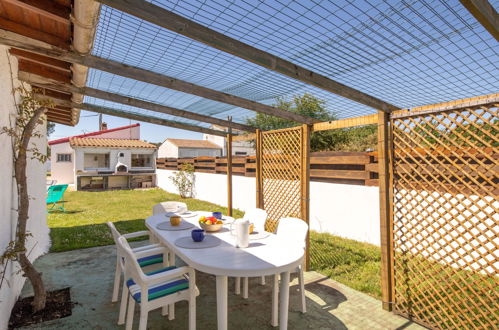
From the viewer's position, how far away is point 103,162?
17016 mm

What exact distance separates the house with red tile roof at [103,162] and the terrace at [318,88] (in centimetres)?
1070

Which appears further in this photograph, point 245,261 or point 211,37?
point 245,261

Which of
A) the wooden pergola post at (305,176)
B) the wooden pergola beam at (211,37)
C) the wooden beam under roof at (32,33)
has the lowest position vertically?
the wooden pergola post at (305,176)

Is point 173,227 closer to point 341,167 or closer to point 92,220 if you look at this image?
point 341,167

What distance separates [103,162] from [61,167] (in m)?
2.15

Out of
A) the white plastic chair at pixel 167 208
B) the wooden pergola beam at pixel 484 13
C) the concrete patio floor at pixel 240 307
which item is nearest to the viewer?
the wooden pergola beam at pixel 484 13

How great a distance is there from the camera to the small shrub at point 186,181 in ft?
38.0

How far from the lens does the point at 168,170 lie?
45.3 feet

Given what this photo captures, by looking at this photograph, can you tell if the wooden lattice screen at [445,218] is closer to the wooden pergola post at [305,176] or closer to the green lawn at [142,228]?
the green lawn at [142,228]

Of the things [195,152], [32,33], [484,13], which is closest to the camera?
[484,13]

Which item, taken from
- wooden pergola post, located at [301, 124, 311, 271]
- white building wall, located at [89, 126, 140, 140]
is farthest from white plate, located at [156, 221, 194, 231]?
white building wall, located at [89, 126, 140, 140]

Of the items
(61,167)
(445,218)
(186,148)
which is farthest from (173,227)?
(186,148)

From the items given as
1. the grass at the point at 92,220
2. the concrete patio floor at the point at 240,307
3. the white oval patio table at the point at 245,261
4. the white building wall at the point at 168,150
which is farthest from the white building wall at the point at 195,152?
the white oval patio table at the point at 245,261

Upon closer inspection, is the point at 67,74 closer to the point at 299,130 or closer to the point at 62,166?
the point at 299,130
